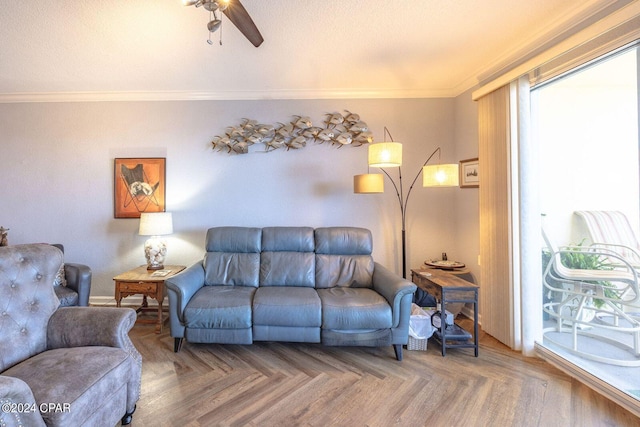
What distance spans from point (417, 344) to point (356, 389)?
767mm

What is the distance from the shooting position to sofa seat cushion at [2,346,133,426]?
3.54ft

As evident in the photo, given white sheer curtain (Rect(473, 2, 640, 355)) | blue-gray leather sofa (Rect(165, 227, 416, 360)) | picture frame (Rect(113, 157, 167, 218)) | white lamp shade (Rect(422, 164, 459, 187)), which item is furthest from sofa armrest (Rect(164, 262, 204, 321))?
white sheer curtain (Rect(473, 2, 640, 355))

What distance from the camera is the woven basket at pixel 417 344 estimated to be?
2279 mm

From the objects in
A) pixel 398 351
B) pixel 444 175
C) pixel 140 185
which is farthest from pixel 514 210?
pixel 140 185

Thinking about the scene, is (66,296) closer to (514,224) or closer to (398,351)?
(398,351)

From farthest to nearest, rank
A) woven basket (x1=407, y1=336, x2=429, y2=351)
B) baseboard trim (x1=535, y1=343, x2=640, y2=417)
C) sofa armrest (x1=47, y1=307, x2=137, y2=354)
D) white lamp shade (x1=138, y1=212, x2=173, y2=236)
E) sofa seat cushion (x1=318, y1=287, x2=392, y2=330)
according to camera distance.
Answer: white lamp shade (x1=138, y1=212, x2=173, y2=236) → woven basket (x1=407, y1=336, x2=429, y2=351) → sofa seat cushion (x1=318, y1=287, x2=392, y2=330) → baseboard trim (x1=535, y1=343, x2=640, y2=417) → sofa armrest (x1=47, y1=307, x2=137, y2=354)

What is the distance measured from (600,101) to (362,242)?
2259 millimetres

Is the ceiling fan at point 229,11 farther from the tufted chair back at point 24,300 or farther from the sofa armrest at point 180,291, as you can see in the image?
the sofa armrest at point 180,291

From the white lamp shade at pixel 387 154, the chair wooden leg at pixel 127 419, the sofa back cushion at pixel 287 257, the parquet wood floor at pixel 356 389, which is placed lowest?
the parquet wood floor at pixel 356 389

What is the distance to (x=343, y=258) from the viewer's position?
2787 mm

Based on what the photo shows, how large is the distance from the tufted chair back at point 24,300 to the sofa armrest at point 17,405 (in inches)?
21.4

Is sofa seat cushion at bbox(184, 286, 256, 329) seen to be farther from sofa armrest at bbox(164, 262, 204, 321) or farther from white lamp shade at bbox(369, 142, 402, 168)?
white lamp shade at bbox(369, 142, 402, 168)

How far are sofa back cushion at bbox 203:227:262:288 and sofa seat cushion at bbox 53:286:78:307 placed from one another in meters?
1.18

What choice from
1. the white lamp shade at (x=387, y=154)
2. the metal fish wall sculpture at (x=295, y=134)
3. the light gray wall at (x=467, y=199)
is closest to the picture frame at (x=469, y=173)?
the light gray wall at (x=467, y=199)
